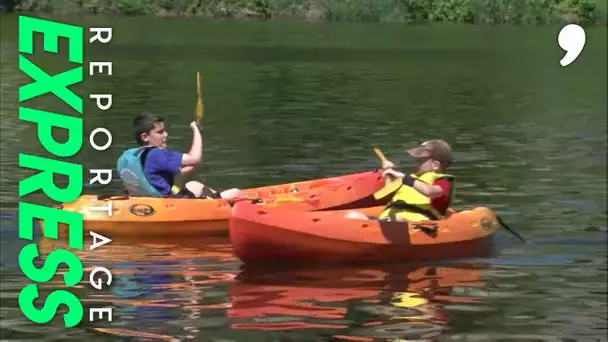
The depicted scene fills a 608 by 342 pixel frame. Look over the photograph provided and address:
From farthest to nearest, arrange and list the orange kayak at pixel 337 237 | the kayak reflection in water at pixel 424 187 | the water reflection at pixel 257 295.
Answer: the kayak reflection in water at pixel 424 187
the orange kayak at pixel 337 237
the water reflection at pixel 257 295

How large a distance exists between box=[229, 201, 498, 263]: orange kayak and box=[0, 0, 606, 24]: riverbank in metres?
4.12

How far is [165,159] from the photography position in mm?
11117

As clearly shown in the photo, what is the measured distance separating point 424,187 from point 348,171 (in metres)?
6.76

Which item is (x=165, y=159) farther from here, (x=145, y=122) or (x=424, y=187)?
(x=424, y=187)

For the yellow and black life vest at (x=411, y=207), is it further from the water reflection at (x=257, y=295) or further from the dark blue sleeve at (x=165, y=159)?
the dark blue sleeve at (x=165, y=159)

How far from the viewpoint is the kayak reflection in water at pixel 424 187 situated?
1009cm

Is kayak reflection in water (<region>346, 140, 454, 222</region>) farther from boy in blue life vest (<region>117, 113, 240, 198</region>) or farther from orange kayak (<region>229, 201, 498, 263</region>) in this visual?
boy in blue life vest (<region>117, 113, 240, 198</region>)

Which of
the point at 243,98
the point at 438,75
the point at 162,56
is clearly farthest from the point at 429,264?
the point at 162,56

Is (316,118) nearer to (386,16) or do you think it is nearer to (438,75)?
(386,16)

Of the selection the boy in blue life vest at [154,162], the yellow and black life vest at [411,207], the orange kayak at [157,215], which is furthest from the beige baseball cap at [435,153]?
the boy in blue life vest at [154,162]

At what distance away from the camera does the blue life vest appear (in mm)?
11227

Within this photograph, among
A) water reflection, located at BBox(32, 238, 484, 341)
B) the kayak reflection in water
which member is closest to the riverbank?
water reflection, located at BBox(32, 238, 484, 341)

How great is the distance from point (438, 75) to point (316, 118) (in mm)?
14930

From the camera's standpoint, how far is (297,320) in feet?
27.1
